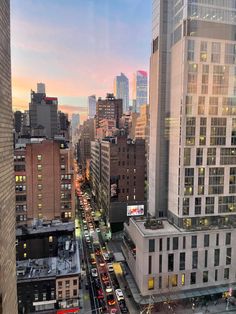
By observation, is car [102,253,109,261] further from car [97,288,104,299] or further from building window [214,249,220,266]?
building window [214,249,220,266]

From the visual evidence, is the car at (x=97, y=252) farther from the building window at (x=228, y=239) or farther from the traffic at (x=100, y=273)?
the building window at (x=228, y=239)

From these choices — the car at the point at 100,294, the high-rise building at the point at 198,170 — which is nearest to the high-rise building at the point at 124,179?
the high-rise building at the point at 198,170

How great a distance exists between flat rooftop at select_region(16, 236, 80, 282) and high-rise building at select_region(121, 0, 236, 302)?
8.52 metres

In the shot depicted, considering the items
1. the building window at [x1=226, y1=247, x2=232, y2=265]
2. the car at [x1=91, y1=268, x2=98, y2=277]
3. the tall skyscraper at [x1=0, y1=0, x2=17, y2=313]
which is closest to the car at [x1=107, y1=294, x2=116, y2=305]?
the car at [x1=91, y1=268, x2=98, y2=277]

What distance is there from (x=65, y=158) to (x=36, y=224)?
41.4 ft

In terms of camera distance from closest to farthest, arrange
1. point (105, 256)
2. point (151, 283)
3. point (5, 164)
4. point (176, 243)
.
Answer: point (5, 164) → point (151, 283) → point (176, 243) → point (105, 256)

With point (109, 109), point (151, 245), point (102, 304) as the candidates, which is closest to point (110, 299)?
point (102, 304)

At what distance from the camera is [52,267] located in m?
32.6

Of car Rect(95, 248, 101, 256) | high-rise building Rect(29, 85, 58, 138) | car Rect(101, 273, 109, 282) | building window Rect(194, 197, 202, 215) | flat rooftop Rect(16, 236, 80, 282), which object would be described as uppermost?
high-rise building Rect(29, 85, 58, 138)

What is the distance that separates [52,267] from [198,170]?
2315 cm

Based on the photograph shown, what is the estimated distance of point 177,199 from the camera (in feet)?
113

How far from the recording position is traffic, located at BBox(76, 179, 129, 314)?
101ft

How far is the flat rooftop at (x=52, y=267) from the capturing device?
3070 centimetres

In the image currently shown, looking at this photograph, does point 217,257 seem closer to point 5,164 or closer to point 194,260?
point 194,260
